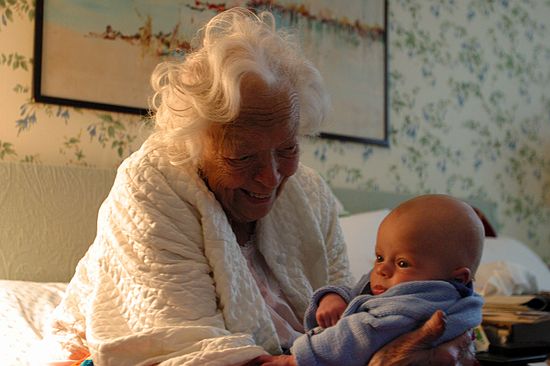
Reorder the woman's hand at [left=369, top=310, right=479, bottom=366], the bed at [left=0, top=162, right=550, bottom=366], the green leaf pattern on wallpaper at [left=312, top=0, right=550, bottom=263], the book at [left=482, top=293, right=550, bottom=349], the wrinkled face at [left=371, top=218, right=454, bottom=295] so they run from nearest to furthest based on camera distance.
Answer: the woman's hand at [left=369, top=310, right=479, bottom=366] < the wrinkled face at [left=371, top=218, right=454, bottom=295] < the book at [left=482, top=293, right=550, bottom=349] < the bed at [left=0, top=162, right=550, bottom=366] < the green leaf pattern on wallpaper at [left=312, top=0, right=550, bottom=263]

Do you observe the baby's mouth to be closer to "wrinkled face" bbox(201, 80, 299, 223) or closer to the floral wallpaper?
"wrinkled face" bbox(201, 80, 299, 223)

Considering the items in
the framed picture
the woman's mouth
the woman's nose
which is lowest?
the woman's mouth

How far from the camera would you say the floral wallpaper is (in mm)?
3043

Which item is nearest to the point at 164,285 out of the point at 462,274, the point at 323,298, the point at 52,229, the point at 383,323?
the point at 323,298

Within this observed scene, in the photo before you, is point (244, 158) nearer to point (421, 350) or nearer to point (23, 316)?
point (421, 350)

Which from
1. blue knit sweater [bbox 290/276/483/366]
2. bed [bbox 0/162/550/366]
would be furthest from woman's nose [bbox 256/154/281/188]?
bed [bbox 0/162/550/366]

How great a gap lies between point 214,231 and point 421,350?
0.46m

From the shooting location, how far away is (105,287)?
4.28ft

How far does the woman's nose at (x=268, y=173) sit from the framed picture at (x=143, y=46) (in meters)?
0.66

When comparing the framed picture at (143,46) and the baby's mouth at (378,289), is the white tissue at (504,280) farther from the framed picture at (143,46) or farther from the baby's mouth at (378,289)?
the baby's mouth at (378,289)

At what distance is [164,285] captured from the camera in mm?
1226

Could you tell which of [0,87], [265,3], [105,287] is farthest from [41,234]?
[265,3]

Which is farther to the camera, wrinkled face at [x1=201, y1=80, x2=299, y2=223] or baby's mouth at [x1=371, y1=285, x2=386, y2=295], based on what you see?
wrinkled face at [x1=201, y1=80, x2=299, y2=223]

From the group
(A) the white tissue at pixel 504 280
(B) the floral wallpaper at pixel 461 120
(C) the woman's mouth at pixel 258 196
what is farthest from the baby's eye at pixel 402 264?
(B) the floral wallpaper at pixel 461 120
